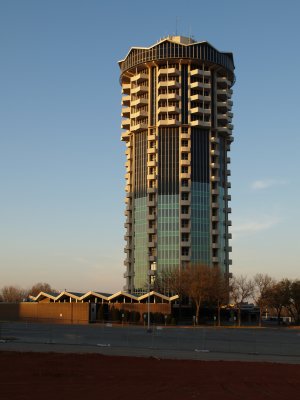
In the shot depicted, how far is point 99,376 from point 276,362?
1583 centimetres

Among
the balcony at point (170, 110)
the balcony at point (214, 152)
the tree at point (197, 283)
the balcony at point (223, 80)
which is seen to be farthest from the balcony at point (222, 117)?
the tree at point (197, 283)

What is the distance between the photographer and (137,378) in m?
30.1

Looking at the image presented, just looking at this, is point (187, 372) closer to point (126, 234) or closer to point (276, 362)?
point (276, 362)

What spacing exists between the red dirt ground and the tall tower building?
106m

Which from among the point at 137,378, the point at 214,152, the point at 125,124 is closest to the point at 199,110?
the point at 214,152

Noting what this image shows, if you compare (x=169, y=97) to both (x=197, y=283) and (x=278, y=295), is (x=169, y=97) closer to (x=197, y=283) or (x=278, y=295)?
(x=197, y=283)

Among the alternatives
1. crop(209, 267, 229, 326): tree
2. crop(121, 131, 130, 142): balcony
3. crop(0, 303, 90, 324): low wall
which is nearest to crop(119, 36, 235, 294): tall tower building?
crop(121, 131, 130, 142): balcony

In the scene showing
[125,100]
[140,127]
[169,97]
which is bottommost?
[140,127]

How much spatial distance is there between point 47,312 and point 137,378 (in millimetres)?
102808

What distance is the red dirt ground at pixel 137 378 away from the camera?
25203 mm

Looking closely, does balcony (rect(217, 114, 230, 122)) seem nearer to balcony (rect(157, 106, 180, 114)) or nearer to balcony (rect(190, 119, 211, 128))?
balcony (rect(190, 119, 211, 128))

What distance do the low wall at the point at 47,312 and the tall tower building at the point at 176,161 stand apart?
1108 inches

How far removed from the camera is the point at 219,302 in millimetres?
123375

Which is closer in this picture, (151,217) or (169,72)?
(151,217)
